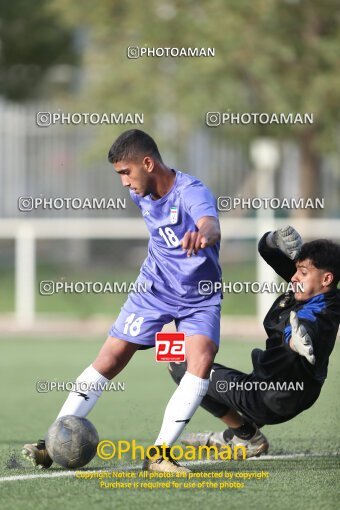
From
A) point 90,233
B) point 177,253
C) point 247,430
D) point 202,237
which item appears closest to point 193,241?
point 202,237

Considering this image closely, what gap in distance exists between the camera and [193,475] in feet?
20.4

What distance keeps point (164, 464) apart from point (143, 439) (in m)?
1.54

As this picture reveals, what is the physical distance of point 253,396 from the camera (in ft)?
22.1

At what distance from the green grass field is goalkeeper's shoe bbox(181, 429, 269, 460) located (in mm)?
158

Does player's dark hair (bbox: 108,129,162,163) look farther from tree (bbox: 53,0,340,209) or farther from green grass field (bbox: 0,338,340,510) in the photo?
tree (bbox: 53,0,340,209)

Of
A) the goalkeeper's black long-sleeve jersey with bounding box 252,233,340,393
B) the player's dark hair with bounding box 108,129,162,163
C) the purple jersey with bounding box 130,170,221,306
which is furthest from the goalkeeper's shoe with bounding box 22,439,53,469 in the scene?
the player's dark hair with bounding box 108,129,162,163

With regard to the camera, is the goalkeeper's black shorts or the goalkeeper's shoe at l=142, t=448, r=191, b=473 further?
the goalkeeper's black shorts

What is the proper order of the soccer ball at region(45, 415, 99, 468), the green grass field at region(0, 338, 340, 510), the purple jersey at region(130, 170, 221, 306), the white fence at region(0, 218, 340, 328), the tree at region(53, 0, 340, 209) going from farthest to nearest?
the tree at region(53, 0, 340, 209), the white fence at region(0, 218, 340, 328), the purple jersey at region(130, 170, 221, 306), the soccer ball at region(45, 415, 99, 468), the green grass field at region(0, 338, 340, 510)

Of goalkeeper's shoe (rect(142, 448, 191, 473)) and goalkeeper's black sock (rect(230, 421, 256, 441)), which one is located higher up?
goalkeeper's black sock (rect(230, 421, 256, 441))

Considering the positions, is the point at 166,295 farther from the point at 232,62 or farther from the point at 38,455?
the point at 232,62

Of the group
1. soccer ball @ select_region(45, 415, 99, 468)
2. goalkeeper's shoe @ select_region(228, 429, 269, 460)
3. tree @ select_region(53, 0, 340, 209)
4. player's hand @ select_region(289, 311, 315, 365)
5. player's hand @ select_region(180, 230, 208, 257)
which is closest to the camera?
player's hand @ select_region(180, 230, 208, 257)

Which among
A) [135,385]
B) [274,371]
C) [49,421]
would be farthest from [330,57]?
[274,371]

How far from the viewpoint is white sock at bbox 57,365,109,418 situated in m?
6.63

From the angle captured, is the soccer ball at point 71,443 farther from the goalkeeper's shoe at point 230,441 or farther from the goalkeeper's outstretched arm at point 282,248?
the goalkeeper's outstretched arm at point 282,248
